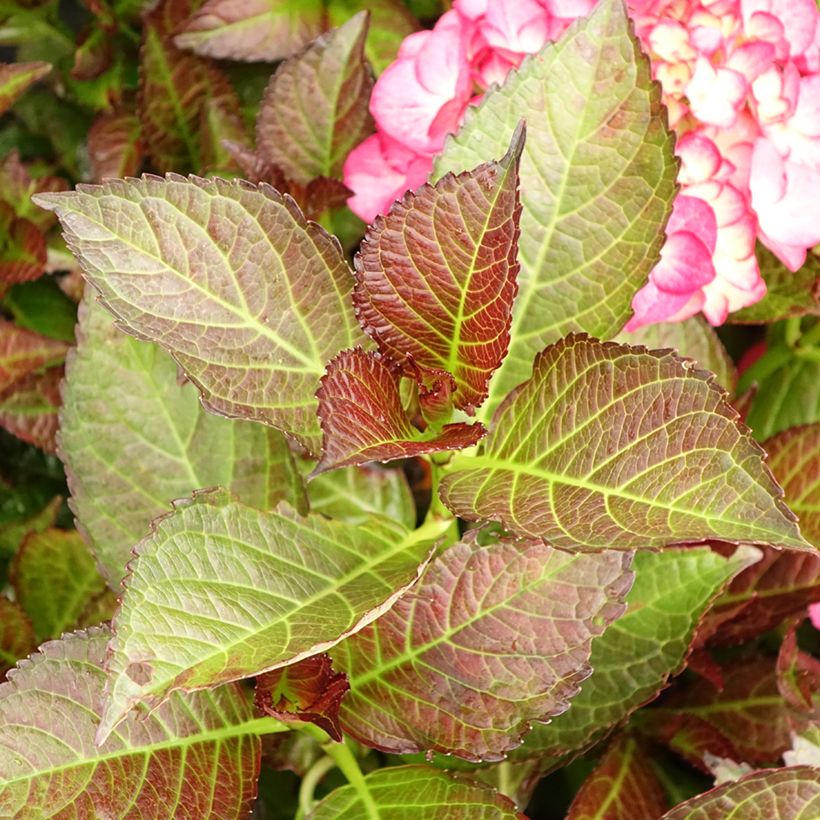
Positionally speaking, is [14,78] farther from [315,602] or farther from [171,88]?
[315,602]

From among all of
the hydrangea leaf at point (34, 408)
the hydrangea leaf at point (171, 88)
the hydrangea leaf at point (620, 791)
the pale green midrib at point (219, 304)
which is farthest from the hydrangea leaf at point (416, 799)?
the hydrangea leaf at point (171, 88)

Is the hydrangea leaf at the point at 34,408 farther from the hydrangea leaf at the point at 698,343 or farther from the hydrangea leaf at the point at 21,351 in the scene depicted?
the hydrangea leaf at the point at 698,343

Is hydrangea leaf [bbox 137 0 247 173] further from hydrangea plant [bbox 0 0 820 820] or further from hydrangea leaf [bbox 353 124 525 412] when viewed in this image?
hydrangea leaf [bbox 353 124 525 412]

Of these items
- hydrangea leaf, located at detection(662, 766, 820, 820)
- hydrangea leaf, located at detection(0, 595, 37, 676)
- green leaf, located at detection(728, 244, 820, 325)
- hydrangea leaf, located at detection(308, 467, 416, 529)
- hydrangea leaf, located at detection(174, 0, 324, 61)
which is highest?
hydrangea leaf, located at detection(174, 0, 324, 61)


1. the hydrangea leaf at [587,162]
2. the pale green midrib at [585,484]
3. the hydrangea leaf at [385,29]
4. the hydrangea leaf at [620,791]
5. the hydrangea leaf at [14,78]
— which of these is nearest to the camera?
the pale green midrib at [585,484]

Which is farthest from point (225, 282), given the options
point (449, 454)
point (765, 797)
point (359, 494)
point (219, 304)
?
point (765, 797)

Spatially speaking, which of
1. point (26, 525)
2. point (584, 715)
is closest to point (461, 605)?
point (584, 715)

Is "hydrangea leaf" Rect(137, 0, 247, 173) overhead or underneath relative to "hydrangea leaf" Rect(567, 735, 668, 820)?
overhead

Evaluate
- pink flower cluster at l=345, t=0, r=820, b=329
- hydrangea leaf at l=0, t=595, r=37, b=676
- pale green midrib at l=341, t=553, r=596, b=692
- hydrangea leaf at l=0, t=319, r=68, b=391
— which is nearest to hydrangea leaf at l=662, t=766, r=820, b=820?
pale green midrib at l=341, t=553, r=596, b=692
